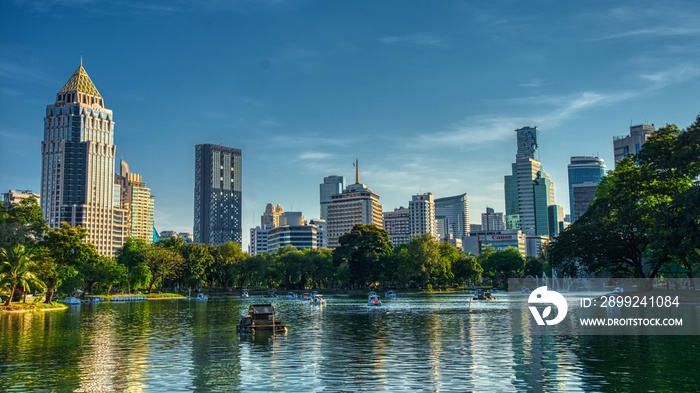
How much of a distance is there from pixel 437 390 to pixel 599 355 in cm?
1362

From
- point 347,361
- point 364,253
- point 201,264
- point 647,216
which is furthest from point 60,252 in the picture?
point 364,253

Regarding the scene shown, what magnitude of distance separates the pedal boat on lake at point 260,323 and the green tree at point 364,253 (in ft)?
425

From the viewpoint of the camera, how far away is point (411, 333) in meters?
51.4

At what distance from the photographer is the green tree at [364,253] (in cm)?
18525

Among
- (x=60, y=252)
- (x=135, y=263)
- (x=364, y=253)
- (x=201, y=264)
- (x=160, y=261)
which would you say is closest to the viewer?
(x=60, y=252)

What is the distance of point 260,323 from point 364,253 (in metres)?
133

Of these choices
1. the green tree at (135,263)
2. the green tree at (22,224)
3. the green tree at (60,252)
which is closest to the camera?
the green tree at (22,224)

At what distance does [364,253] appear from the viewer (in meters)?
186

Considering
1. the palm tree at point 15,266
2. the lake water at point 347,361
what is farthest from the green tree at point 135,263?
the lake water at point 347,361

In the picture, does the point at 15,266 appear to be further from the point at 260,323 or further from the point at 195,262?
the point at 195,262

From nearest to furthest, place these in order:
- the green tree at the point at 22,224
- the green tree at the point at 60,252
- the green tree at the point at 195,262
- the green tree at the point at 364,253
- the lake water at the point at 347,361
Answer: the lake water at the point at 347,361 → the green tree at the point at 22,224 → the green tree at the point at 60,252 → the green tree at the point at 364,253 → the green tree at the point at 195,262

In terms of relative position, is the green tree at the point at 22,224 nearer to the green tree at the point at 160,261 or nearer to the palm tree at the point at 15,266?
the palm tree at the point at 15,266

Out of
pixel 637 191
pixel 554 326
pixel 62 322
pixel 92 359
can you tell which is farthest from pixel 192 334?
pixel 637 191

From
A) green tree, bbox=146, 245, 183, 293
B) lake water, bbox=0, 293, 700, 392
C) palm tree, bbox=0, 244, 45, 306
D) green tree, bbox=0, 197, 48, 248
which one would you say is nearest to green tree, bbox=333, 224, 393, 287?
Result: green tree, bbox=146, 245, 183, 293
